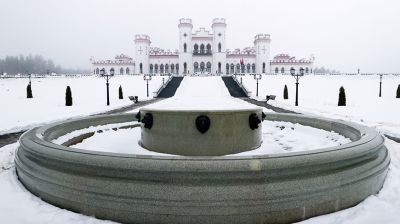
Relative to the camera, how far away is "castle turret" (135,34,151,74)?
99500 mm

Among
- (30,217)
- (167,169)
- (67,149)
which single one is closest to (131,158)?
(167,169)

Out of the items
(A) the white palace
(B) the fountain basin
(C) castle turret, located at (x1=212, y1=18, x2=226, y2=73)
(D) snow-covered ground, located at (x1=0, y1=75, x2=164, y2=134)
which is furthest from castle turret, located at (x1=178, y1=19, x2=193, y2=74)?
(B) the fountain basin

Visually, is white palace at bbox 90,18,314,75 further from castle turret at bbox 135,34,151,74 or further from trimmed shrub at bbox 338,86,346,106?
trimmed shrub at bbox 338,86,346,106

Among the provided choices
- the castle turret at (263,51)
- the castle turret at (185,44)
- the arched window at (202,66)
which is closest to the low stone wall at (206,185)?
the castle turret at (185,44)

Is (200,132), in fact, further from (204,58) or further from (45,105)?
(204,58)

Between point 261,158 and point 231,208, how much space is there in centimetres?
70

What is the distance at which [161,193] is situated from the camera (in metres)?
4.16

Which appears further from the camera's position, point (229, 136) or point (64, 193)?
point (229, 136)

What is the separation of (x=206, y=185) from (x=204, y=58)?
97484 millimetres

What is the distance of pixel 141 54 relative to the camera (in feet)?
326

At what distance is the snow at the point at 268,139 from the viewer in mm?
7562

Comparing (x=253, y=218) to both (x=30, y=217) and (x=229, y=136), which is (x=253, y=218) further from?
(x=30, y=217)

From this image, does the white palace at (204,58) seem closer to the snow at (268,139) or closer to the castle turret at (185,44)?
the castle turret at (185,44)

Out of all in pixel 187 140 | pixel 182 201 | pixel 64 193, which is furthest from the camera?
pixel 187 140
